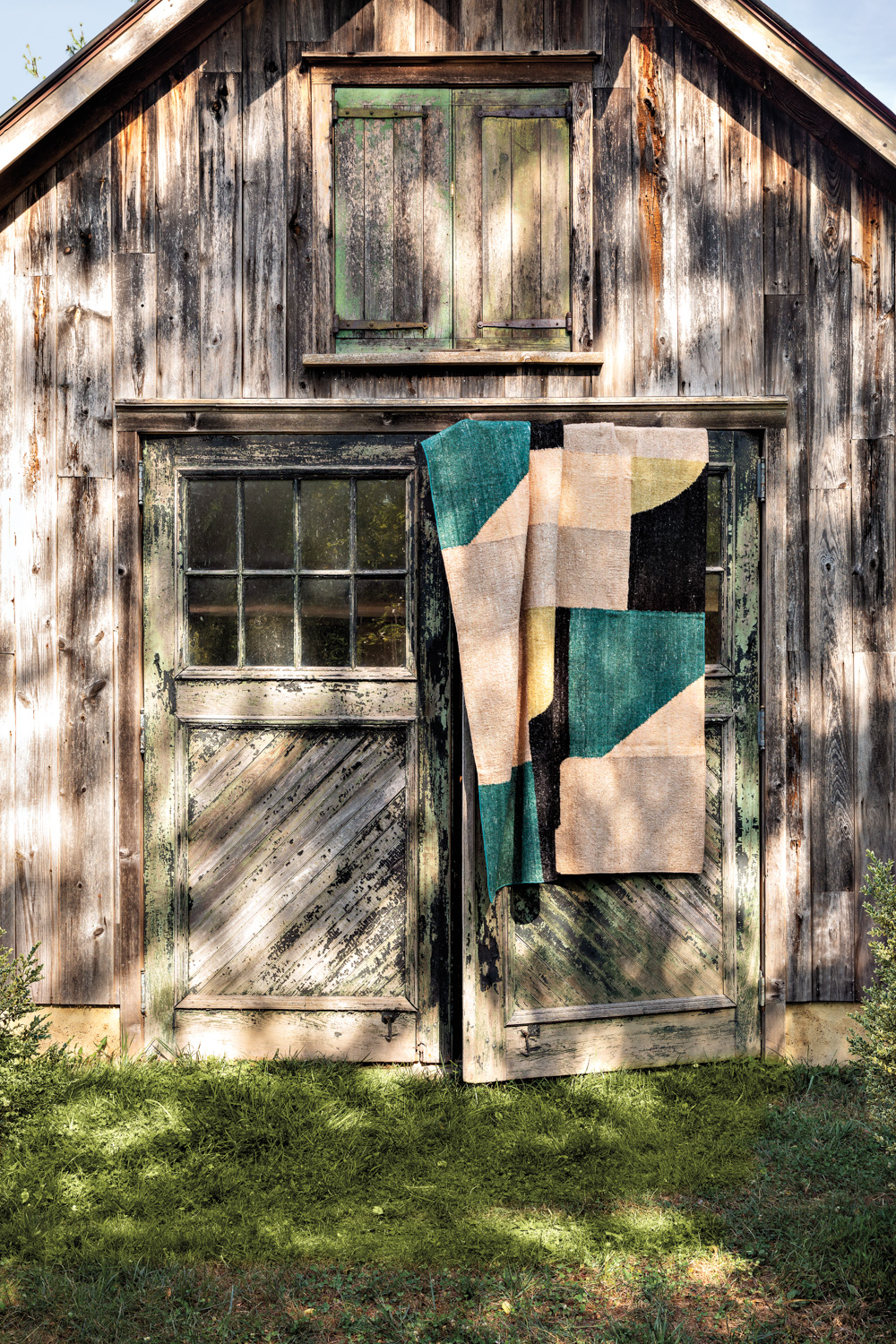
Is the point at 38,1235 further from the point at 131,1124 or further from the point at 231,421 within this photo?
the point at 231,421

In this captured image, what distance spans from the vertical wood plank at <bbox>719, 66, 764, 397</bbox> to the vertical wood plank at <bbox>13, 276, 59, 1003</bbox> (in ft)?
9.79

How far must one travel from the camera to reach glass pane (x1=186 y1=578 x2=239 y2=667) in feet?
12.3

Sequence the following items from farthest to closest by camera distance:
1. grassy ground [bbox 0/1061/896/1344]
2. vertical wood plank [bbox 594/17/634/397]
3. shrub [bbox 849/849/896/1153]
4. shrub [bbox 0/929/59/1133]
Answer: vertical wood plank [bbox 594/17/634/397] < shrub [bbox 0/929/59/1133] < shrub [bbox 849/849/896/1153] < grassy ground [bbox 0/1061/896/1344]

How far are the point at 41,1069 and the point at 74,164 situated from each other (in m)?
3.76

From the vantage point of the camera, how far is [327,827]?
12.2ft

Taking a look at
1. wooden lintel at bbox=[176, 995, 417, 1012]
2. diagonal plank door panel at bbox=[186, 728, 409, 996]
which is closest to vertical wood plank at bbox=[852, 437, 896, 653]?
diagonal plank door panel at bbox=[186, 728, 409, 996]

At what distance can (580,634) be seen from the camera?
139 inches

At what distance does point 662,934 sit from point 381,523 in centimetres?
220

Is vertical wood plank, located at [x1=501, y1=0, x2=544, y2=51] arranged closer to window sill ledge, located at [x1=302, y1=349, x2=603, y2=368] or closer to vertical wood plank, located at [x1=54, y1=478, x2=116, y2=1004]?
window sill ledge, located at [x1=302, y1=349, x2=603, y2=368]

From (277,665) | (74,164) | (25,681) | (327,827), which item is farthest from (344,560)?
(74,164)

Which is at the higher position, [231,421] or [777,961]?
[231,421]

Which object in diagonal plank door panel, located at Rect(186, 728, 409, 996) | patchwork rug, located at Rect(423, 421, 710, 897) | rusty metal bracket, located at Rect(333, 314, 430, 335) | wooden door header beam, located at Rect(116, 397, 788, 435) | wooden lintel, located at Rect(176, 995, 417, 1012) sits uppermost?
rusty metal bracket, located at Rect(333, 314, 430, 335)

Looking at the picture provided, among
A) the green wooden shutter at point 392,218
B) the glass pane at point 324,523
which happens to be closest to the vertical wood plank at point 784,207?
the green wooden shutter at point 392,218

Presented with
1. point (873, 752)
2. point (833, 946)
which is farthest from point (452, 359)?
point (833, 946)
